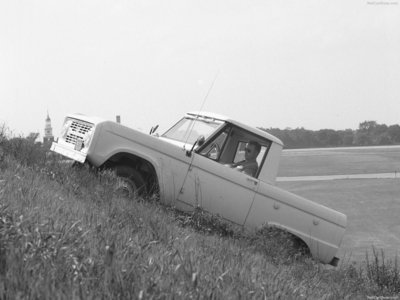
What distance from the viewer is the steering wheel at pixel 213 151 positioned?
7.64m

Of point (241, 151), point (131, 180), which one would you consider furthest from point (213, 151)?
point (131, 180)

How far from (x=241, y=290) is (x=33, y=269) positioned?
3.92ft

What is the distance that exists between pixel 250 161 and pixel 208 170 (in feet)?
2.80

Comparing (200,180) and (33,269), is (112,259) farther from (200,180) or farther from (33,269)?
(200,180)

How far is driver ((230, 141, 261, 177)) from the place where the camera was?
25.6 ft

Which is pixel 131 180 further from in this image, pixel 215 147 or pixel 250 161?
pixel 250 161

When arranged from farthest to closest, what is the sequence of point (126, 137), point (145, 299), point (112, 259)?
point (126, 137), point (112, 259), point (145, 299)

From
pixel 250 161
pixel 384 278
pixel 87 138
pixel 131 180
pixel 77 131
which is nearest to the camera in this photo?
pixel 384 278

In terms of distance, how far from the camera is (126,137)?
6980mm

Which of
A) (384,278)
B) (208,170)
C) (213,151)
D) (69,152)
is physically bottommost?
(384,278)

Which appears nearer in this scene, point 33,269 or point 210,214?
point 33,269

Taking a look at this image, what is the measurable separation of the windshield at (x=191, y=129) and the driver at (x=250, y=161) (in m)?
0.61

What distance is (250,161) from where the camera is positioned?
25.8 feet

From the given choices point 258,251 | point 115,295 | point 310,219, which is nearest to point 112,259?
point 115,295
